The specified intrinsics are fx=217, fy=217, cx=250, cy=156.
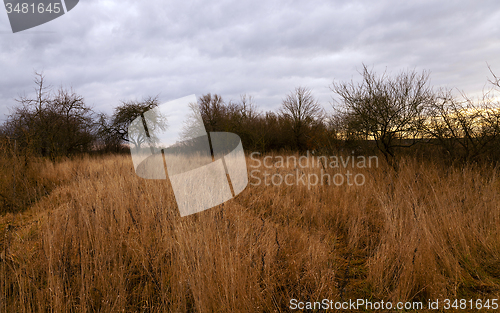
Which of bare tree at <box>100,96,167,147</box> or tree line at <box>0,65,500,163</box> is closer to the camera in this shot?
tree line at <box>0,65,500,163</box>

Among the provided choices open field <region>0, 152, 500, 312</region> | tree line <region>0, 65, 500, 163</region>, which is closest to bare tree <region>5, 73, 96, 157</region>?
tree line <region>0, 65, 500, 163</region>

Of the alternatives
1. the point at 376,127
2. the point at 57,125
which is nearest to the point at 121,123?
the point at 57,125

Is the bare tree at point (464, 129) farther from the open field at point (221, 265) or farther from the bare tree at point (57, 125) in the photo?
the bare tree at point (57, 125)

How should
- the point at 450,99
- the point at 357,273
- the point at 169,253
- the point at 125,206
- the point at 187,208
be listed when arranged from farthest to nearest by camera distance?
the point at 450,99, the point at 187,208, the point at 125,206, the point at 357,273, the point at 169,253

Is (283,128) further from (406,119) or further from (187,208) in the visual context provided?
(187,208)

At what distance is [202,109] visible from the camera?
60.4 feet

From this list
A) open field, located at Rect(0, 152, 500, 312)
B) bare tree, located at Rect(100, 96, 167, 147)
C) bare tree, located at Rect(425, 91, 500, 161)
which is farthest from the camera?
bare tree, located at Rect(100, 96, 167, 147)

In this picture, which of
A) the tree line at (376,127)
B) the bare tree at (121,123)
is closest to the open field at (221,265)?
the tree line at (376,127)

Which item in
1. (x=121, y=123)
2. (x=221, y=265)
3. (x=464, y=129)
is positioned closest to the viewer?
(x=221, y=265)

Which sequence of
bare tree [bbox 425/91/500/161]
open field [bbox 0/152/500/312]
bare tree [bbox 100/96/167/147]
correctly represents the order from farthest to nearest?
bare tree [bbox 100/96/167/147], bare tree [bbox 425/91/500/161], open field [bbox 0/152/500/312]

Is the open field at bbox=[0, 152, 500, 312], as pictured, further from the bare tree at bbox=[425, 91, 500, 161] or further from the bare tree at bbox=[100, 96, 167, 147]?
the bare tree at bbox=[100, 96, 167, 147]

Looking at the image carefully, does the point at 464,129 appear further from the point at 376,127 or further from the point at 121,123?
the point at 121,123

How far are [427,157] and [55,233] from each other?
9427mm

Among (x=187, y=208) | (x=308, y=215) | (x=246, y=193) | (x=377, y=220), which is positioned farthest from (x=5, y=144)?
(x=377, y=220)
